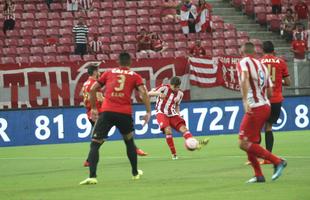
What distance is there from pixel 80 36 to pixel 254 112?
1855 cm

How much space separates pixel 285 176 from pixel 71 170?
5046 millimetres

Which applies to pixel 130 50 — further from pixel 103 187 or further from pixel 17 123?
pixel 103 187

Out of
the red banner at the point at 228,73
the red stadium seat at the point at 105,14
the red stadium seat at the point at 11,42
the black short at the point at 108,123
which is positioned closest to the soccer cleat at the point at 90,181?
the black short at the point at 108,123

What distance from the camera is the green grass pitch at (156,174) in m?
13.4

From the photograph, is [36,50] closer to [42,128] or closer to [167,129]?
[42,128]

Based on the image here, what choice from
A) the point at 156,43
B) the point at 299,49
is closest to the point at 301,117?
the point at 299,49

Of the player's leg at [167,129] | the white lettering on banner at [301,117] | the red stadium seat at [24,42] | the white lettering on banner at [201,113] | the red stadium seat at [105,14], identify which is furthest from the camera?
the red stadium seat at [105,14]

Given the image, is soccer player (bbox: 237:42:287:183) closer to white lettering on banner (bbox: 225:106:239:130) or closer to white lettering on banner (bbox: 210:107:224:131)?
white lettering on banner (bbox: 210:107:224:131)

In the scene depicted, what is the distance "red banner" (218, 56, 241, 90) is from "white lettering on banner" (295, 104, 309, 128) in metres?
2.56

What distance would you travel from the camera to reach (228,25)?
3666 cm

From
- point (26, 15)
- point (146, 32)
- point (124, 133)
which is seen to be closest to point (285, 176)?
point (124, 133)

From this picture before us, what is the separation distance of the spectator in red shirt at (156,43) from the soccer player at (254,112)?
18391 millimetres

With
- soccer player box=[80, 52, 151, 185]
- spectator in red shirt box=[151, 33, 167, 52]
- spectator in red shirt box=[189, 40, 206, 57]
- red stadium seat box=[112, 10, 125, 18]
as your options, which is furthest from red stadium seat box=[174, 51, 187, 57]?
soccer player box=[80, 52, 151, 185]

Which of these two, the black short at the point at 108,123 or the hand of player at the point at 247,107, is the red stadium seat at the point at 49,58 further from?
the hand of player at the point at 247,107
